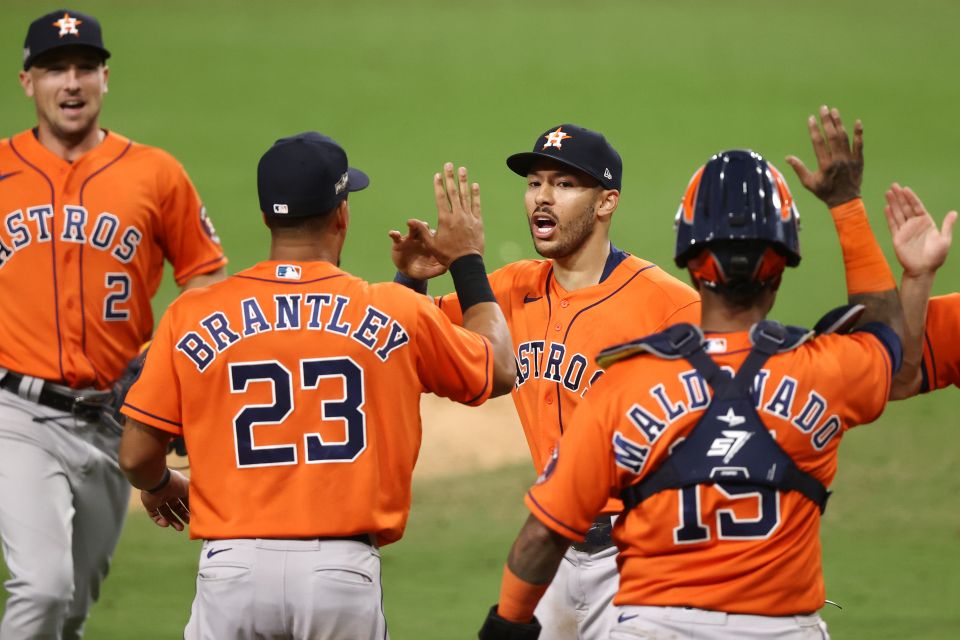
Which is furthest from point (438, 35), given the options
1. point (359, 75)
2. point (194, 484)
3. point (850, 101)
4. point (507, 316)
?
point (194, 484)

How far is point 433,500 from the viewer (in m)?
9.47

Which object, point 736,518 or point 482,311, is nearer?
point 736,518

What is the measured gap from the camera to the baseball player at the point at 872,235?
3.72 metres

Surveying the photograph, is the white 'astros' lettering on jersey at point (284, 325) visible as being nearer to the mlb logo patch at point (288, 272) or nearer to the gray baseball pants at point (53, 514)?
the mlb logo patch at point (288, 272)

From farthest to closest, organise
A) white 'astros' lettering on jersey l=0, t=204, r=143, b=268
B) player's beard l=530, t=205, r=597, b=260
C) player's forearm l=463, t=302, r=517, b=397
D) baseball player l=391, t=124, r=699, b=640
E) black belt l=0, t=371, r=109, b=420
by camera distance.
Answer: white 'astros' lettering on jersey l=0, t=204, r=143, b=268 < black belt l=0, t=371, r=109, b=420 < player's beard l=530, t=205, r=597, b=260 < baseball player l=391, t=124, r=699, b=640 < player's forearm l=463, t=302, r=517, b=397

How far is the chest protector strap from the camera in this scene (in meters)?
3.29

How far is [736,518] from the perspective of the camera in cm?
331

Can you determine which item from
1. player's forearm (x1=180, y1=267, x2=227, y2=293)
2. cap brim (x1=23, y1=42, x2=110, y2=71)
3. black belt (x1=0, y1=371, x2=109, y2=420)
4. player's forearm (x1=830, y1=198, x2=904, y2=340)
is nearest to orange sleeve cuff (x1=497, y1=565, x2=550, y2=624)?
player's forearm (x1=830, y1=198, x2=904, y2=340)

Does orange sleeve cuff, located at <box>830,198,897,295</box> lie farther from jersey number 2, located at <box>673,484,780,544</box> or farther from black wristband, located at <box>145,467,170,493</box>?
black wristband, located at <box>145,467,170,493</box>

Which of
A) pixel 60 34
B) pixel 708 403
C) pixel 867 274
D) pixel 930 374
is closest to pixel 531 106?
pixel 60 34

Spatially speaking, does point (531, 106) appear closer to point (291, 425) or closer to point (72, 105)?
point (72, 105)

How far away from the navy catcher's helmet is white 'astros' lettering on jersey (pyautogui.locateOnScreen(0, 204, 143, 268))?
2.87 meters

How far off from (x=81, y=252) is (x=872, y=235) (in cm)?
330

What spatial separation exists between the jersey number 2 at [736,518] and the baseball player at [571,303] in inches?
54.0
